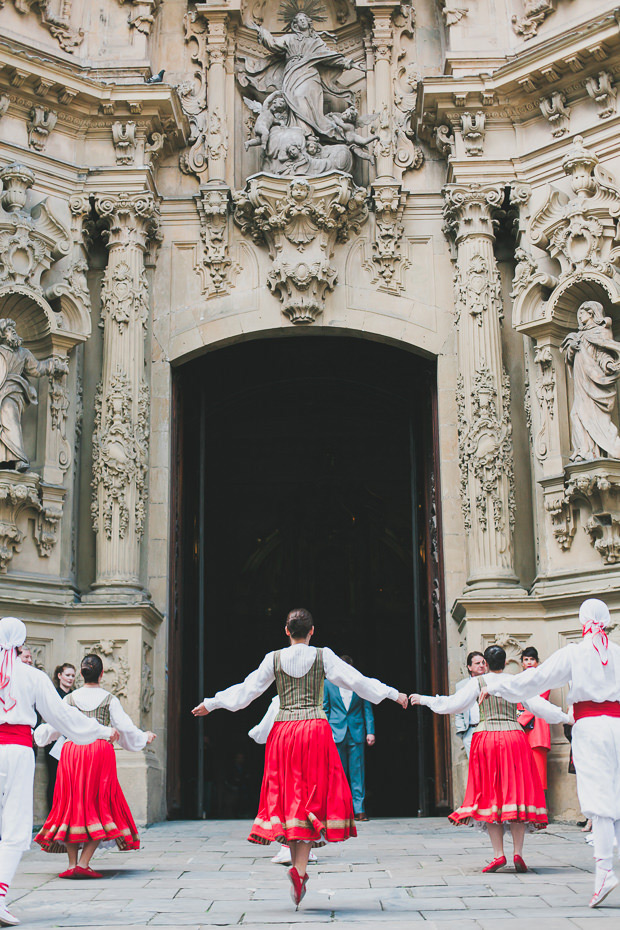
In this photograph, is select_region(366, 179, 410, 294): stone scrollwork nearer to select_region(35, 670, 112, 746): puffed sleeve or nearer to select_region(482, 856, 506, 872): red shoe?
select_region(482, 856, 506, 872): red shoe

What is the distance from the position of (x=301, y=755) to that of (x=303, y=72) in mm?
10864

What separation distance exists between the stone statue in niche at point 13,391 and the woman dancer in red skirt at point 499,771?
6.37 m

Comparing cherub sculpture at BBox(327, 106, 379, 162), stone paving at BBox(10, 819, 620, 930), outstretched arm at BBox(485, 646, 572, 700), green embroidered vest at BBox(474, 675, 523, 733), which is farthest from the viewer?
cherub sculpture at BBox(327, 106, 379, 162)

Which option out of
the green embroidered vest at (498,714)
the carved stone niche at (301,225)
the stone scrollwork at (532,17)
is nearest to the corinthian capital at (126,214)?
the carved stone niche at (301,225)

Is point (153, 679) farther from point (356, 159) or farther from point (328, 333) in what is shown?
point (356, 159)

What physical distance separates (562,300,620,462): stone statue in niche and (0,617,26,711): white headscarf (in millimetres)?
7380

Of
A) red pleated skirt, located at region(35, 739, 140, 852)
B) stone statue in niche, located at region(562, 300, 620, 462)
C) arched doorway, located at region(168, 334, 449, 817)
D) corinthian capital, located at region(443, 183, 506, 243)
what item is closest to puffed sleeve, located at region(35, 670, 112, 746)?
Result: red pleated skirt, located at region(35, 739, 140, 852)

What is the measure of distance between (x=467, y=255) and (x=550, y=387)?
6.67 ft

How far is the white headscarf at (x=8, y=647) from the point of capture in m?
7.31

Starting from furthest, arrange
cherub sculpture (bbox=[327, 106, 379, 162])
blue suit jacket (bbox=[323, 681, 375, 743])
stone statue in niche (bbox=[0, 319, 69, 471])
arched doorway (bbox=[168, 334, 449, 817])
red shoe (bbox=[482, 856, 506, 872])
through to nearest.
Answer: arched doorway (bbox=[168, 334, 449, 817])
cherub sculpture (bbox=[327, 106, 379, 162])
stone statue in niche (bbox=[0, 319, 69, 471])
blue suit jacket (bbox=[323, 681, 375, 743])
red shoe (bbox=[482, 856, 506, 872])

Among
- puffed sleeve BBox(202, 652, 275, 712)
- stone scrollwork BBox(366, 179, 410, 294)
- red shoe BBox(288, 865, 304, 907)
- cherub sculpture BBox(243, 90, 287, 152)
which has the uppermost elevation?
cherub sculpture BBox(243, 90, 287, 152)

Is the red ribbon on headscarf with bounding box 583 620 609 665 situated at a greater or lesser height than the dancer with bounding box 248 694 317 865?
greater

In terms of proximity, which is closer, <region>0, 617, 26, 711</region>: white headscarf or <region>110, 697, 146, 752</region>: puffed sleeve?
<region>0, 617, 26, 711</region>: white headscarf

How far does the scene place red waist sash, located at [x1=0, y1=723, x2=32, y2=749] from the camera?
7.20 metres
